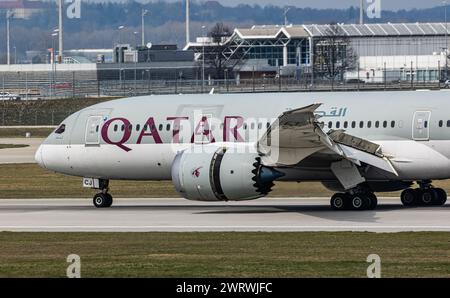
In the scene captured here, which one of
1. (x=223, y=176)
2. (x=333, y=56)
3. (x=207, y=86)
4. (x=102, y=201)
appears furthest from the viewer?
(x=333, y=56)

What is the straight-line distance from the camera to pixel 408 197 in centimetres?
3406

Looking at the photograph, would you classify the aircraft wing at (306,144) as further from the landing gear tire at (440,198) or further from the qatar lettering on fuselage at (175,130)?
the landing gear tire at (440,198)

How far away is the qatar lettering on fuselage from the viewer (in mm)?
33312

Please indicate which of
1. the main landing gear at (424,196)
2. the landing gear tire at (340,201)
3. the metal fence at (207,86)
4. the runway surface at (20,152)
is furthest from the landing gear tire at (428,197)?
the metal fence at (207,86)

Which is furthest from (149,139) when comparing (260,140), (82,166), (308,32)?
(308,32)

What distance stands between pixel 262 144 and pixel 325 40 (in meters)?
98.6

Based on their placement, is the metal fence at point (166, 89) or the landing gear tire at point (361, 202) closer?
the landing gear tire at point (361, 202)

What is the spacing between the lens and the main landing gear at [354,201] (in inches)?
1267

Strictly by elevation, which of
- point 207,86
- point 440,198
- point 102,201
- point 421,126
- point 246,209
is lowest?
point 246,209

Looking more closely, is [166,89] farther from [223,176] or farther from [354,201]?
[223,176]

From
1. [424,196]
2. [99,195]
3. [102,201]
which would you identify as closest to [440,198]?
[424,196]

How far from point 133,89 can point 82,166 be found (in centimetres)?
6132

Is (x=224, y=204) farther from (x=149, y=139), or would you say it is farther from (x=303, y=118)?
(x=303, y=118)
